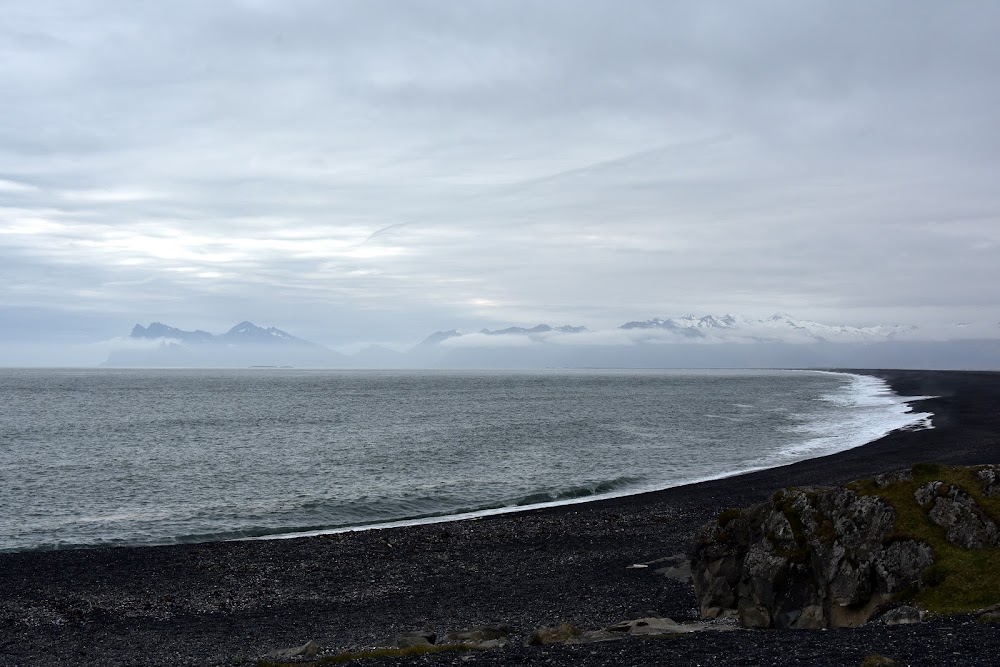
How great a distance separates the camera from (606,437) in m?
85.6

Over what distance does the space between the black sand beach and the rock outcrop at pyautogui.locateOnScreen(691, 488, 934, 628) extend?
1.78m

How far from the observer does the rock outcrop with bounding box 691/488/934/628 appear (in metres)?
17.7

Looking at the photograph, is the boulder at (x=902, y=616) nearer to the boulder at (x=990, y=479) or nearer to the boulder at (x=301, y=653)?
the boulder at (x=990, y=479)

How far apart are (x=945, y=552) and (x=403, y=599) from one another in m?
15.9

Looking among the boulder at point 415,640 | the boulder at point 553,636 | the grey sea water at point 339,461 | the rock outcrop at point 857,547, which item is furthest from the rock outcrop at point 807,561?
the grey sea water at point 339,461

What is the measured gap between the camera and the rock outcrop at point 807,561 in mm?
17703

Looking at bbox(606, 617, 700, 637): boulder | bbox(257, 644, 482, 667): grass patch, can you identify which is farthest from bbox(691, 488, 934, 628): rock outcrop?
bbox(257, 644, 482, 667): grass patch

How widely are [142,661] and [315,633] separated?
4.45 metres

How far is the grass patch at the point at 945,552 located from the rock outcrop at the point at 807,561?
28 centimetres

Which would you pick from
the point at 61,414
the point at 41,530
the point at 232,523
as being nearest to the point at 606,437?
the point at 232,523

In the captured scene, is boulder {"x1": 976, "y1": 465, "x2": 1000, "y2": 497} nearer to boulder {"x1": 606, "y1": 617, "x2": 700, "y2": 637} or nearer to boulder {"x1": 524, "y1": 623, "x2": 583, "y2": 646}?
boulder {"x1": 606, "y1": 617, "x2": 700, "y2": 637}

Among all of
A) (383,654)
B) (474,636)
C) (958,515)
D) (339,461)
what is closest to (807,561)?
(958,515)

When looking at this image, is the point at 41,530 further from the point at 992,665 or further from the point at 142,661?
the point at 992,665

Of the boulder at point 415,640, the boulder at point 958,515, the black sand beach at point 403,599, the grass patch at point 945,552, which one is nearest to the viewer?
the black sand beach at point 403,599
